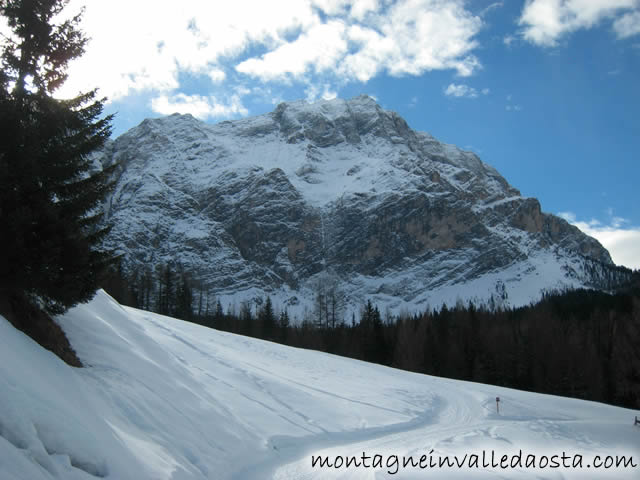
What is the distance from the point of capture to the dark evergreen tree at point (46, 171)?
34.4 feet

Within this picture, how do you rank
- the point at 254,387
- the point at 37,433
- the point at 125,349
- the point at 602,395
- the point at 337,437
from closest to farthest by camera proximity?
the point at 37,433 → the point at 125,349 → the point at 337,437 → the point at 254,387 → the point at 602,395

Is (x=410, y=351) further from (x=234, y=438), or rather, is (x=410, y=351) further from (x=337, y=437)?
(x=234, y=438)

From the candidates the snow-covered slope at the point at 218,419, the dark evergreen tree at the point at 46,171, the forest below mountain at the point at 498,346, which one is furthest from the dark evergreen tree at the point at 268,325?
the dark evergreen tree at the point at 46,171

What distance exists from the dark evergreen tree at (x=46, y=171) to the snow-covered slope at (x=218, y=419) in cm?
179

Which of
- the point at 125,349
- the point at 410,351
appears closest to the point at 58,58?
the point at 125,349

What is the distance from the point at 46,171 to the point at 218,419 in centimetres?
793

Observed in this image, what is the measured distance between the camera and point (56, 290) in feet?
35.5

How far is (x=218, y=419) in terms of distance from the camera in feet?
42.7

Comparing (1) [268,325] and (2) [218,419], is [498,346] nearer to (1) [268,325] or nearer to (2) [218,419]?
(1) [268,325]

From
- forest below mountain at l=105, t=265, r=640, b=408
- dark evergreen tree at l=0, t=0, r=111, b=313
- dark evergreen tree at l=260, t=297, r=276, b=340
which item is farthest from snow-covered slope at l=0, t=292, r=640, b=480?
dark evergreen tree at l=260, t=297, r=276, b=340

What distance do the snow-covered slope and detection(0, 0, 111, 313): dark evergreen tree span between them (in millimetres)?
1787

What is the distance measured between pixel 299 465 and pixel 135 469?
5166 millimetres

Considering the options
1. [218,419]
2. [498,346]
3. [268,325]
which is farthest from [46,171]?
[268,325]

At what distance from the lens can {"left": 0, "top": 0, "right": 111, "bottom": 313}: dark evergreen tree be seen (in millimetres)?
10484
